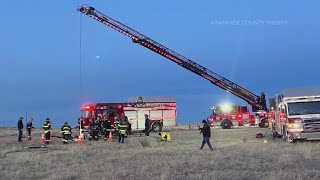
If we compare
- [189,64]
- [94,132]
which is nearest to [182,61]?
[189,64]

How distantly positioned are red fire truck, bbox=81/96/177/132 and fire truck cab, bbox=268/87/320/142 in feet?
55.4

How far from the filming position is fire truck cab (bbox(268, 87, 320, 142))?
23281mm

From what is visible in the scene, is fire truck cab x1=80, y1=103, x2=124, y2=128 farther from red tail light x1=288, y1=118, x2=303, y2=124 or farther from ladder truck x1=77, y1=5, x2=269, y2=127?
red tail light x1=288, y1=118, x2=303, y2=124

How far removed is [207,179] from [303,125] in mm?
12062

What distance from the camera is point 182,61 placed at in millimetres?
44062

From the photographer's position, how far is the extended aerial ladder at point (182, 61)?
1686 inches

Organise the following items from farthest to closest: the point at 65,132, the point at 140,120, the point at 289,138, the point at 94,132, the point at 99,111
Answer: the point at 140,120 → the point at 99,111 → the point at 94,132 → the point at 65,132 → the point at 289,138

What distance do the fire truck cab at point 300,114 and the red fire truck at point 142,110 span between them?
Result: 1689 centimetres

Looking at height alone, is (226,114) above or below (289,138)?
above

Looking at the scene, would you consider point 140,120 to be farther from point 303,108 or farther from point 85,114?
point 303,108

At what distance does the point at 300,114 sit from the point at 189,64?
20.8m

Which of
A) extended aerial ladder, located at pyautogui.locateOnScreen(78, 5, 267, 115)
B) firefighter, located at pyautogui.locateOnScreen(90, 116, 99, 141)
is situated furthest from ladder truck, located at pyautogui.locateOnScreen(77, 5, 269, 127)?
firefighter, located at pyautogui.locateOnScreen(90, 116, 99, 141)

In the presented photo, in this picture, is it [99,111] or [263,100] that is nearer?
[99,111]

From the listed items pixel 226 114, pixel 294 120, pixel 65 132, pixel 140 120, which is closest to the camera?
pixel 294 120
